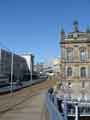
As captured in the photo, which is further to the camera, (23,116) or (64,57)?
(64,57)

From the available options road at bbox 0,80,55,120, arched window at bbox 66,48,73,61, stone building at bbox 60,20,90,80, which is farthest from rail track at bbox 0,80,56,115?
arched window at bbox 66,48,73,61

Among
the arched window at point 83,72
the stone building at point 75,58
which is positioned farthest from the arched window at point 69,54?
the arched window at point 83,72

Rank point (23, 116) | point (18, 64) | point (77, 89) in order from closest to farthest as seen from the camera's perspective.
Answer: point (23, 116) → point (77, 89) → point (18, 64)

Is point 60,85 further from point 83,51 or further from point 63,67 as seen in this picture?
point 83,51

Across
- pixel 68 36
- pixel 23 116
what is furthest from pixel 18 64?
pixel 23 116

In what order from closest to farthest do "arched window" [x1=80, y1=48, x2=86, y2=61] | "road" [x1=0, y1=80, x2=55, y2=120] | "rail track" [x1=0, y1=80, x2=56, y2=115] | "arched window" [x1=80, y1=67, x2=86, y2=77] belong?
1. "road" [x1=0, y1=80, x2=55, y2=120]
2. "rail track" [x1=0, y1=80, x2=56, y2=115]
3. "arched window" [x1=80, y1=67, x2=86, y2=77]
4. "arched window" [x1=80, y1=48, x2=86, y2=61]

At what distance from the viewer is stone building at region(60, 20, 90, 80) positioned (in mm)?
71062

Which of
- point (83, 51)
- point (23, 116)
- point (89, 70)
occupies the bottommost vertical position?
point (23, 116)

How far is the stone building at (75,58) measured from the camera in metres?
71.1

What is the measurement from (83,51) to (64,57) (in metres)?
4.98

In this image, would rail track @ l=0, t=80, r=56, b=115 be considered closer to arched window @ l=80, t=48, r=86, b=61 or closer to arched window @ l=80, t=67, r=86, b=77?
arched window @ l=80, t=67, r=86, b=77

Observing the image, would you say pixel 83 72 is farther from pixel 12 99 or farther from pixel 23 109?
pixel 23 109

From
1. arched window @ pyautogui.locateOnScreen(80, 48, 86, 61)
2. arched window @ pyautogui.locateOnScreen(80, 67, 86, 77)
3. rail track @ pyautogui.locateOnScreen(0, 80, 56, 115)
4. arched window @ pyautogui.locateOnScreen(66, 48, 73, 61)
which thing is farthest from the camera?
A: arched window @ pyautogui.locateOnScreen(80, 48, 86, 61)

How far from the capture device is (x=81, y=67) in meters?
71.6
